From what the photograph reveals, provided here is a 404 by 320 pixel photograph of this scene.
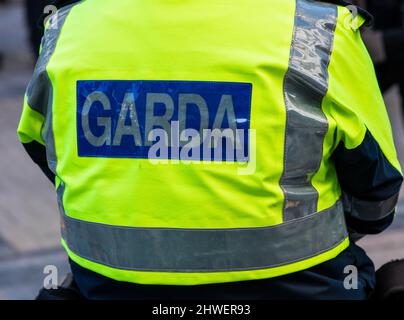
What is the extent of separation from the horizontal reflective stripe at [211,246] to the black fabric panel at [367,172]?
0.14 metres

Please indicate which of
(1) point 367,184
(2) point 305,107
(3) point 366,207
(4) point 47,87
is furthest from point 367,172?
(4) point 47,87

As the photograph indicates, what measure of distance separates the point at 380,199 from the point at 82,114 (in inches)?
31.1

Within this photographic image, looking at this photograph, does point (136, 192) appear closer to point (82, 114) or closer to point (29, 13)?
point (82, 114)

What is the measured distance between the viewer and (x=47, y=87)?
2.34 m

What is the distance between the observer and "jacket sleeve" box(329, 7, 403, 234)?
217 cm

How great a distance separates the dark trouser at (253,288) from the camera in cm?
217

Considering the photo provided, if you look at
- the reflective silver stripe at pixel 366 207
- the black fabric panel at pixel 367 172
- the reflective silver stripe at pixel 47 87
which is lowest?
the reflective silver stripe at pixel 366 207

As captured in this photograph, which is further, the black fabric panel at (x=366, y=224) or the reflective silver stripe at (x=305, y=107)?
the black fabric panel at (x=366, y=224)

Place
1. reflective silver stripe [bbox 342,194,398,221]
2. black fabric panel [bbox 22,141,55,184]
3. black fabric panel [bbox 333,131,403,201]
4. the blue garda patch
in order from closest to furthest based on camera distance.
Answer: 1. the blue garda patch
2. black fabric panel [bbox 333,131,403,201]
3. reflective silver stripe [bbox 342,194,398,221]
4. black fabric panel [bbox 22,141,55,184]

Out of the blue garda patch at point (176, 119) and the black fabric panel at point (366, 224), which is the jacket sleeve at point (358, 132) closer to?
the black fabric panel at point (366, 224)

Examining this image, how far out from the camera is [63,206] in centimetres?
233

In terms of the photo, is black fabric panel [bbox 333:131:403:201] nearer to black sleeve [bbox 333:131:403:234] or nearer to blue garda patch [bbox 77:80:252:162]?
black sleeve [bbox 333:131:403:234]

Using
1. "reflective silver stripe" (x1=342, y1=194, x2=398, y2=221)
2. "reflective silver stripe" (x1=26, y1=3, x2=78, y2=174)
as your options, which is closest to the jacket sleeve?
"reflective silver stripe" (x1=342, y1=194, x2=398, y2=221)

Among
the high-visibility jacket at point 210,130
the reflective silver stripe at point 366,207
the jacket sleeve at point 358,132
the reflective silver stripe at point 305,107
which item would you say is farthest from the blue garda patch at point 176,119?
the reflective silver stripe at point 366,207
